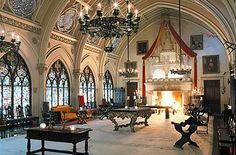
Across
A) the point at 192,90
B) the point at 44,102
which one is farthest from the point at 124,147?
the point at 192,90

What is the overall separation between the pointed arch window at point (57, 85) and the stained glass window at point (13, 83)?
1.71m

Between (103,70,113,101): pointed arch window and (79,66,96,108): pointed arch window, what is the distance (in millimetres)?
1965

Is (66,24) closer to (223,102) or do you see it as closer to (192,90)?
(192,90)

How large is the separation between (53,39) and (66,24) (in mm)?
1360

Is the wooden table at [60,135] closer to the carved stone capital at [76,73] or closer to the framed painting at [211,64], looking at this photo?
the carved stone capital at [76,73]

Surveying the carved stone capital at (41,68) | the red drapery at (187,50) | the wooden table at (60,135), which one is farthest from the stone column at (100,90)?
the wooden table at (60,135)

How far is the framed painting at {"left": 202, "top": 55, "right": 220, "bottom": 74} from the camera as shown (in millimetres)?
18438

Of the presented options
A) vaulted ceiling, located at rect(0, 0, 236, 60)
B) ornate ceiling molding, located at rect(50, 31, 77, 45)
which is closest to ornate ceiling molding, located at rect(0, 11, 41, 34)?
vaulted ceiling, located at rect(0, 0, 236, 60)

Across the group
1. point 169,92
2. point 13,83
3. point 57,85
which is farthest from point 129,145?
point 169,92

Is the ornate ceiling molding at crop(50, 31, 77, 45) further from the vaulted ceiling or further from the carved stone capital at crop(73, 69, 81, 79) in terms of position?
the carved stone capital at crop(73, 69, 81, 79)

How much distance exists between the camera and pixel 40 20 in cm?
1246

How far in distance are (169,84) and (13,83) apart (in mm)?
11172

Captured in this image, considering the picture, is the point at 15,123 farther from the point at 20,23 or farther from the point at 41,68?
the point at 20,23

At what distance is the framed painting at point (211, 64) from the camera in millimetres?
18438
